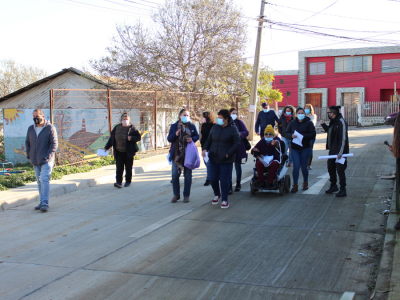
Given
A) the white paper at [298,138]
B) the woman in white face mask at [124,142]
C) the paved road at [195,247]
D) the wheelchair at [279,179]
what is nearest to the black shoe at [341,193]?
the paved road at [195,247]

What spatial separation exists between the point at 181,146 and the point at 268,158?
1827 millimetres

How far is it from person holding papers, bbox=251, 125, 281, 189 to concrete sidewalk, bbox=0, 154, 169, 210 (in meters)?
4.78

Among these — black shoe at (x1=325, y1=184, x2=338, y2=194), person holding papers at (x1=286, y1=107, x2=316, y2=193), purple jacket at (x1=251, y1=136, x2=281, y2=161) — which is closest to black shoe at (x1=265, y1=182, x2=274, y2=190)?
purple jacket at (x1=251, y1=136, x2=281, y2=161)

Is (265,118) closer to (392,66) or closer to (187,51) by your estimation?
(187,51)

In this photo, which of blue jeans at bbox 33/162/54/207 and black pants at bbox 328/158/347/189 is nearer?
blue jeans at bbox 33/162/54/207

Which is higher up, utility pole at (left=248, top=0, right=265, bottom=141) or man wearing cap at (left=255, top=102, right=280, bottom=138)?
utility pole at (left=248, top=0, right=265, bottom=141)

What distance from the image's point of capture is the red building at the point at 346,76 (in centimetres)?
4300

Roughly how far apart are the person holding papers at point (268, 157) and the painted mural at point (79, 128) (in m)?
9.67

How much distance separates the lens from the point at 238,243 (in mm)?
5793

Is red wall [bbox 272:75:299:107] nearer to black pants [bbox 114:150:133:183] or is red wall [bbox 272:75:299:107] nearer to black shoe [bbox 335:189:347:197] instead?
black pants [bbox 114:150:133:183]

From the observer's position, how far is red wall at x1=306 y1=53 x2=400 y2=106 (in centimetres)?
4297

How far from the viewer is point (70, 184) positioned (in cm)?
1052

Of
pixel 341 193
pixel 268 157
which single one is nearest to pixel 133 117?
pixel 268 157

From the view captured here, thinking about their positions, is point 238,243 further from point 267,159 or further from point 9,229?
point 9,229
